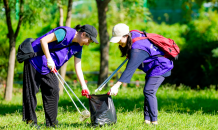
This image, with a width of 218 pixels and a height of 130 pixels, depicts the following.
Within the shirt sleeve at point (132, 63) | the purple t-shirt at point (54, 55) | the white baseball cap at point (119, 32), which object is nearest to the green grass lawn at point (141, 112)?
the shirt sleeve at point (132, 63)

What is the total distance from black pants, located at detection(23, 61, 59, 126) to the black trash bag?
57cm

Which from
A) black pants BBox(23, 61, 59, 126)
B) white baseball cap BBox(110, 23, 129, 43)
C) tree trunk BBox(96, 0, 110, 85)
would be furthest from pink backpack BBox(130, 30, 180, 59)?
tree trunk BBox(96, 0, 110, 85)

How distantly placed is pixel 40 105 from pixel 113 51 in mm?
5230

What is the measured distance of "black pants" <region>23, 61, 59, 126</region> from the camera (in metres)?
3.86

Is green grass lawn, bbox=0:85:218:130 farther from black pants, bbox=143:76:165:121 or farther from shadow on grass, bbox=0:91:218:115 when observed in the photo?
black pants, bbox=143:76:165:121

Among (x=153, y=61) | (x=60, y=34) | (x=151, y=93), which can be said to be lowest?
(x=151, y=93)

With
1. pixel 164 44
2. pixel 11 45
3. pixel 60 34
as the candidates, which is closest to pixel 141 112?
pixel 164 44

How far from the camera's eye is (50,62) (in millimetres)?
3658

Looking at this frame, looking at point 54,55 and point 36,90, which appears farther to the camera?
point 36,90

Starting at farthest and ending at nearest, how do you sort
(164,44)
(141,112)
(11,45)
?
(11,45) < (141,112) < (164,44)

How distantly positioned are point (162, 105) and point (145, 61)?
260cm

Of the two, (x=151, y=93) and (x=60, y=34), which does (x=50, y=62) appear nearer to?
(x=60, y=34)

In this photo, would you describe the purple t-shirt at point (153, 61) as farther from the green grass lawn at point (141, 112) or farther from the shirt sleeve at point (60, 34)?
the shirt sleeve at point (60, 34)

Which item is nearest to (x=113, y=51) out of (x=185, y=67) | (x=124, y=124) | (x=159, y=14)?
(x=185, y=67)
